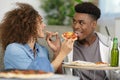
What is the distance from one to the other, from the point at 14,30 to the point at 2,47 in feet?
0.73

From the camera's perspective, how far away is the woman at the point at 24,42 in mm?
2082

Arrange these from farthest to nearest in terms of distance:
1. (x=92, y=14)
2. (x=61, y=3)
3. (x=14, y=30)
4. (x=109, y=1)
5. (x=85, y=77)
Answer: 1. (x=61, y=3)
2. (x=109, y=1)
3. (x=92, y=14)
4. (x=85, y=77)
5. (x=14, y=30)

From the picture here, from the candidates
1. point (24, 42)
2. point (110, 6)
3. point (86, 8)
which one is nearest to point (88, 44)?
point (86, 8)

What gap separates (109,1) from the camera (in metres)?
4.29

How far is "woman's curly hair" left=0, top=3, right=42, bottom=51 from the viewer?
2.21m

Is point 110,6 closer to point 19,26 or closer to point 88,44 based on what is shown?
point 88,44

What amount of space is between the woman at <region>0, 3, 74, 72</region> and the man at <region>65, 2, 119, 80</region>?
13.5 inches

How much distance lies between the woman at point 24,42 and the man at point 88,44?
0.34m

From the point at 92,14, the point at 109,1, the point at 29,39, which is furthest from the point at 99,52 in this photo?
the point at 109,1

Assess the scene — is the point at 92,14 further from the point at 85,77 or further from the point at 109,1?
the point at 109,1

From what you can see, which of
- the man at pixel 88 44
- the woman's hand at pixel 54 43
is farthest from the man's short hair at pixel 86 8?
the woman's hand at pixel 54 43

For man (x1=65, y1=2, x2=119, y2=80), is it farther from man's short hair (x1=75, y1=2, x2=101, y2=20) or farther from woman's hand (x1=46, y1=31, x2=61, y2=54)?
woman's hand (x1=46, y1=31, x2=61, y2=54)

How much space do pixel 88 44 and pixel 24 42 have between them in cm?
69

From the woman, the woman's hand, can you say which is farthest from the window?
the woman
